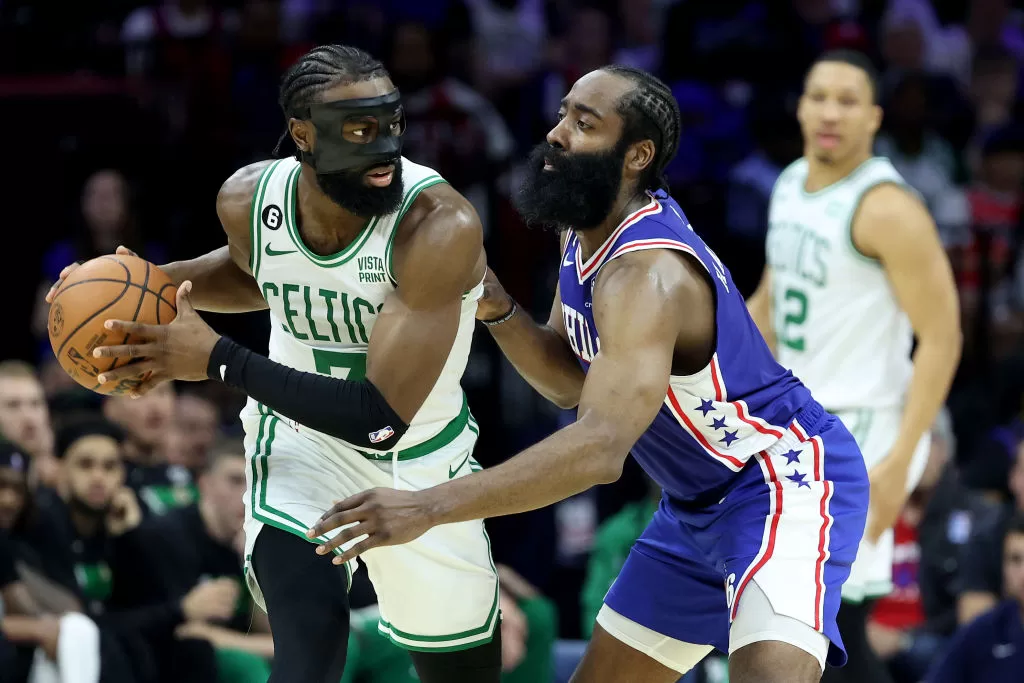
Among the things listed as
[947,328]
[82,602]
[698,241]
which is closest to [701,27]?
[947,328]

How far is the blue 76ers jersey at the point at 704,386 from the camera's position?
413 cm

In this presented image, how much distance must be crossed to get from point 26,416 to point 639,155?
3803 millimetres

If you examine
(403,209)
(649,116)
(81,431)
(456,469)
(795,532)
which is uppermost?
(649,116)

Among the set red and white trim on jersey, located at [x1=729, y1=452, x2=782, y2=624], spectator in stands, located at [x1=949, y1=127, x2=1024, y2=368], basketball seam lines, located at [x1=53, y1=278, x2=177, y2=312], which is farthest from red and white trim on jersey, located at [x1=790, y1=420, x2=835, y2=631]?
spectator in stands, located at [x1=949, y1=127, x2=1024, y2=368]

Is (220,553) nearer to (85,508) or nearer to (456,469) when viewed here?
(85,508)

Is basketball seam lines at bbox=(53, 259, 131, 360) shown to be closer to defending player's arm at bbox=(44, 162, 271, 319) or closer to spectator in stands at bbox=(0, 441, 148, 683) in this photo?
defending player's arm at bbox=(44, 162, 271, 319)

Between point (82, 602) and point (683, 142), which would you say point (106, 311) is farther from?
point (683, 142)

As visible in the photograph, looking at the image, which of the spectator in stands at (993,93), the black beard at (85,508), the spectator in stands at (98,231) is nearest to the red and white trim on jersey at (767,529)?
the black beard at (85,508)

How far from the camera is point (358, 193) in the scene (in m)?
4.33

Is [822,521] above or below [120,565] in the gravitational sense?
above

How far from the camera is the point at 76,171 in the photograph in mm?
8914

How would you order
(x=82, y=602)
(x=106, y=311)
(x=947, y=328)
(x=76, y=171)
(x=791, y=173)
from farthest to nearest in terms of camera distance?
(x=76, y=171), (x=82, y=602), (x=791, y=173), (x=947, y=328), (x=106, y=311)

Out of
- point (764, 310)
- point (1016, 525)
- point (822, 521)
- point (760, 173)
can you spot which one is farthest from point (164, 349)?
point (760, 173)

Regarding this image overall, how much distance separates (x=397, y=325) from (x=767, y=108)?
229 inches
